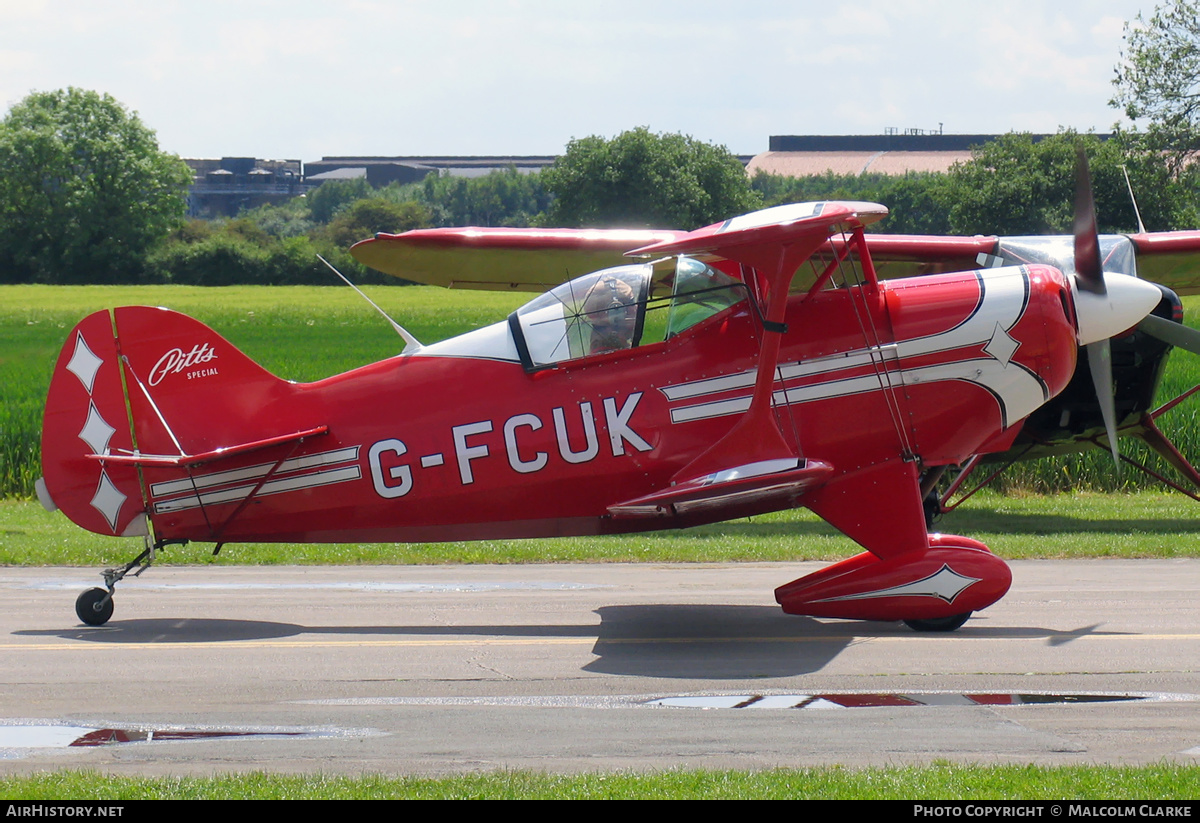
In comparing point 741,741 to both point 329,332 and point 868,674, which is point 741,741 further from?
point 329,332

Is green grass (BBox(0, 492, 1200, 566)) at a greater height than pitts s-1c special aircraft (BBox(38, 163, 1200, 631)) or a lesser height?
lesser

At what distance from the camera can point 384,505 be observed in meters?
8.68

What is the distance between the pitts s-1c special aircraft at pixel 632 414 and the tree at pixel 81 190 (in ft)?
215

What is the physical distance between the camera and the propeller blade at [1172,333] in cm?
986

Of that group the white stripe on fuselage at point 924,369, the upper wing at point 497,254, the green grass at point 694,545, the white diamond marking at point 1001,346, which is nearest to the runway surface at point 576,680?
the white stripe on fuselage at point 924,369

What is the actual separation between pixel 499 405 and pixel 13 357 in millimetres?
22319

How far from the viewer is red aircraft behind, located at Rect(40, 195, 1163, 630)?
8320mm

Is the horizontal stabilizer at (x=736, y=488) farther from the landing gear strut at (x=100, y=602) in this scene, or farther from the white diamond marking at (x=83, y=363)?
the white diamond marking at (x=83, y=363)

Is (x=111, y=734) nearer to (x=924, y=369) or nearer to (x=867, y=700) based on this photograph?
(x=867, y=700)

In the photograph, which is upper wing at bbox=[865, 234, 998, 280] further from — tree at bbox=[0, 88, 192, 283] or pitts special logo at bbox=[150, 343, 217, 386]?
tree at bbox=[0, 88, 192, 283]

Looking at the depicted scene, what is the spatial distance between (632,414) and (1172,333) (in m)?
4.74

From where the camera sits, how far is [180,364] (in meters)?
8.95

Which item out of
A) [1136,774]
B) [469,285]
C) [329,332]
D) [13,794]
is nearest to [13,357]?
[329,332]

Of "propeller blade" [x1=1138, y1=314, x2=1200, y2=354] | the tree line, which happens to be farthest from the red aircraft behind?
the tree line
